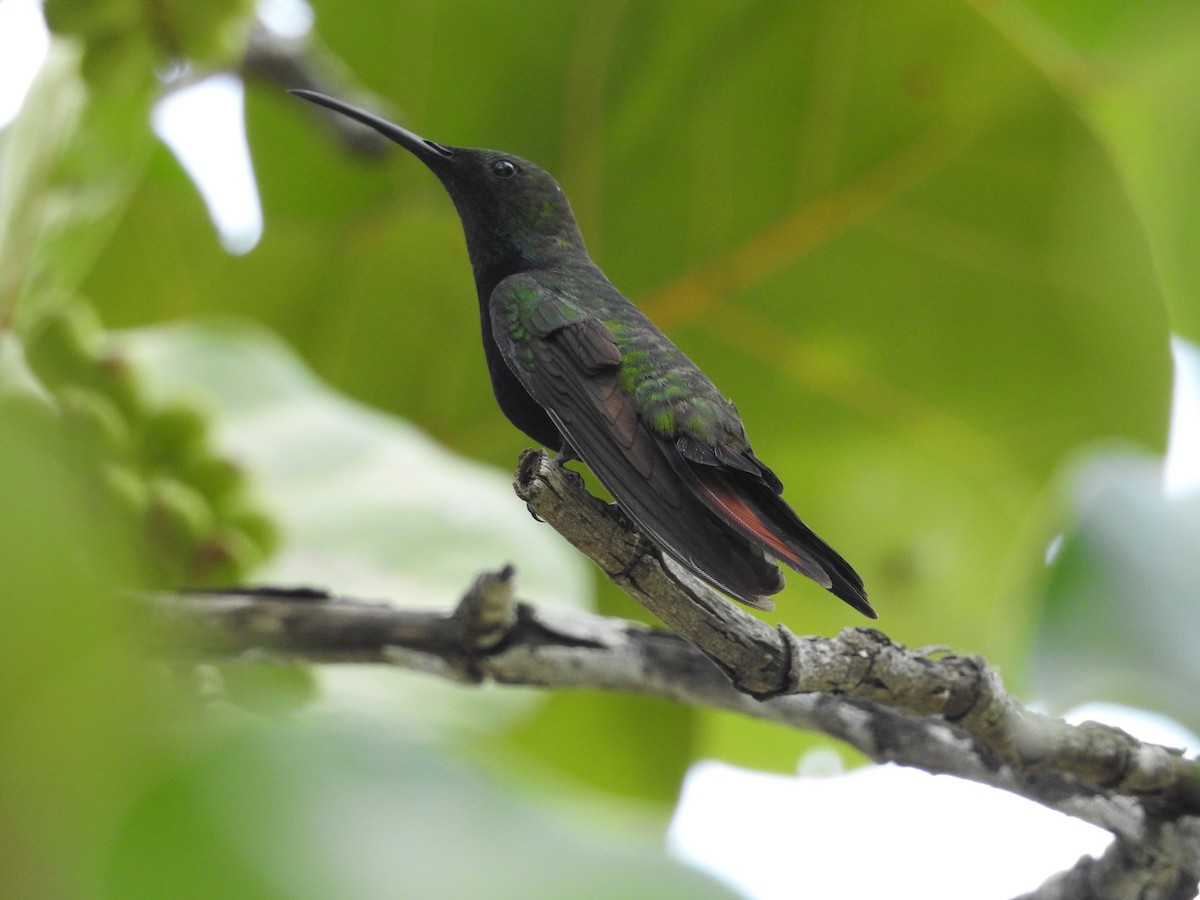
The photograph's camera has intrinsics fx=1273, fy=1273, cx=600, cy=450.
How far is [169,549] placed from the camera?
1.58 meters

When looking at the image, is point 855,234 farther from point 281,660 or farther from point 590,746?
point 281,660

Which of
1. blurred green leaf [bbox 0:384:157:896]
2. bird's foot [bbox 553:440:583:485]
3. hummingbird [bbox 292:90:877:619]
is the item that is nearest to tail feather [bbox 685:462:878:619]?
hummingbird [bbox 292:90:877:619]

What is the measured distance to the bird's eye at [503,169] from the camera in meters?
1.32

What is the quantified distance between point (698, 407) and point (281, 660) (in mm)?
506

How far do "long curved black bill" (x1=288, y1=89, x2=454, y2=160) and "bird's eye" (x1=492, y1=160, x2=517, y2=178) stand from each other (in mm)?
49

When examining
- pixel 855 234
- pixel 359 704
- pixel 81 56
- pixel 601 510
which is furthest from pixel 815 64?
pixel 601 510

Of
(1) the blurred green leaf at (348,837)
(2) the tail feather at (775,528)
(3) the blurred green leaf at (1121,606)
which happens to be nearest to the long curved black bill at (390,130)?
(2) the tail feather at (775,528)

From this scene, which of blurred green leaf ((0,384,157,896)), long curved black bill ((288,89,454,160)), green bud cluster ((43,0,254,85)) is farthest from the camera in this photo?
green bud cluster ((43,0,254,85))

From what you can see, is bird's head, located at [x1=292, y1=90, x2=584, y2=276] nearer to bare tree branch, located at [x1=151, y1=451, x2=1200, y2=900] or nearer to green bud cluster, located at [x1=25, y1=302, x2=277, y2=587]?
bare tree branch, located at [x1=151, y1=451, x2=1200, y2=900]

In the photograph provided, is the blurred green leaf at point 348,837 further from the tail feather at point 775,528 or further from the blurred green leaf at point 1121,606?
the blurred green leaf at point 1121,606

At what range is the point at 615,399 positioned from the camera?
989 millimetres

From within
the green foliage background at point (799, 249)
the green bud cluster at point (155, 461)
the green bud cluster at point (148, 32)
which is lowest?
the green bud cluster at point (155, 461)

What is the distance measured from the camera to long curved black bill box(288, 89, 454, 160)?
1.20 meters

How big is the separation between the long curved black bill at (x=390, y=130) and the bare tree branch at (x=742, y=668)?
1.43ft
